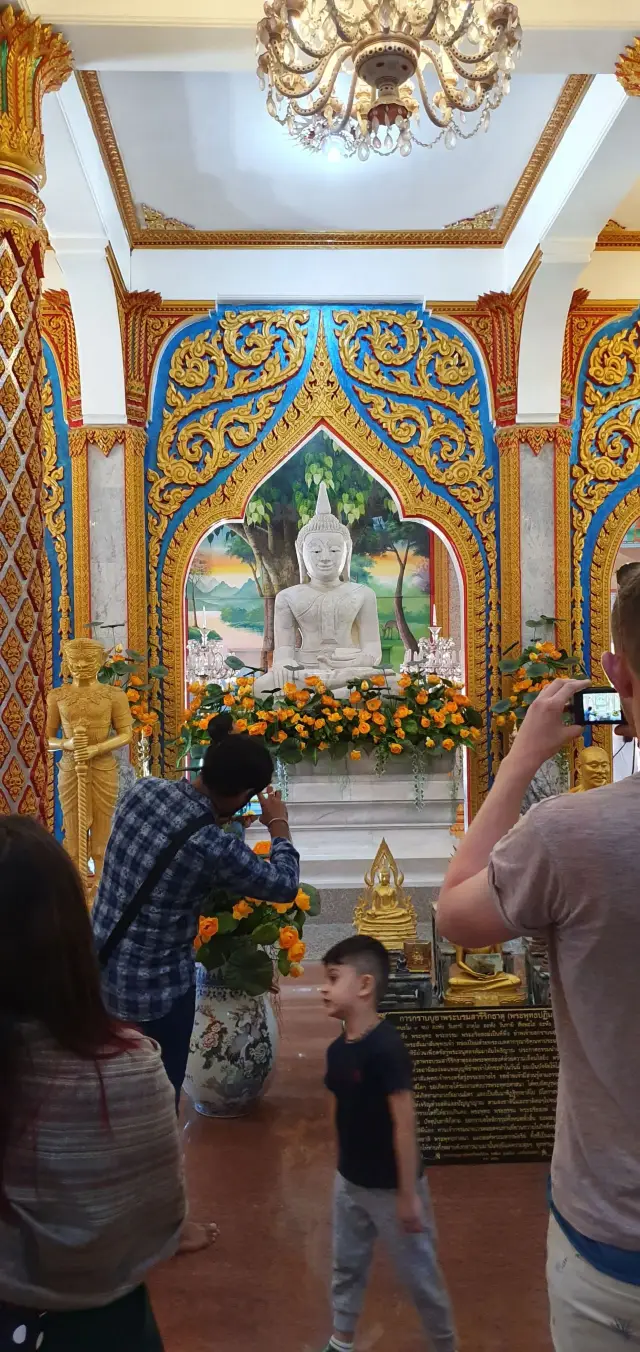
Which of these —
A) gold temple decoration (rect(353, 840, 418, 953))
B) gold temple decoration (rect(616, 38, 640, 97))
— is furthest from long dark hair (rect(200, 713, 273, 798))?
gold temple decoration (rect(616, 38, 640, 97))

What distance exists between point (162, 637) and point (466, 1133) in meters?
5.46

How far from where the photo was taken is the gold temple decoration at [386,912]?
457cm

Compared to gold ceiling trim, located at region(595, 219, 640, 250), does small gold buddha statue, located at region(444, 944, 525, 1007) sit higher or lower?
lower

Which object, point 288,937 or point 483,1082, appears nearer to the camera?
point 483,1082

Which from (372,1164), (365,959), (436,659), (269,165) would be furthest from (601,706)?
(436,659)

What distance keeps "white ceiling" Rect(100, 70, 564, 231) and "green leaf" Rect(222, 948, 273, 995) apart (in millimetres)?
4671

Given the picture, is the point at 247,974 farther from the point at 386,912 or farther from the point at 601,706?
the point at 601,706

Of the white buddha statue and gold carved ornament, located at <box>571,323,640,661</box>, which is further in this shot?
the white buddha statue

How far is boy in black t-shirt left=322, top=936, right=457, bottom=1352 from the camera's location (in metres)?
2.11

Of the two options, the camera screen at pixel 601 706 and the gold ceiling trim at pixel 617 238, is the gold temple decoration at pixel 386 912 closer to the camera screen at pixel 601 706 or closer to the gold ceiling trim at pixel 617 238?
the camera screen at pixel 601 706

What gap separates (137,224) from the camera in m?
7.70

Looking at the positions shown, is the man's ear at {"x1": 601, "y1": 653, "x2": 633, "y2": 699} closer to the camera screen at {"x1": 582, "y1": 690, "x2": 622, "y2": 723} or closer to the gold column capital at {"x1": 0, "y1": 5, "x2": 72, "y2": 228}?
the camera screen at {"x1": 582, "y1": 690, "x2": 622, "y2": 723}

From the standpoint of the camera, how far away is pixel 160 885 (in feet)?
8.39

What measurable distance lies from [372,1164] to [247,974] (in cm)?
172
